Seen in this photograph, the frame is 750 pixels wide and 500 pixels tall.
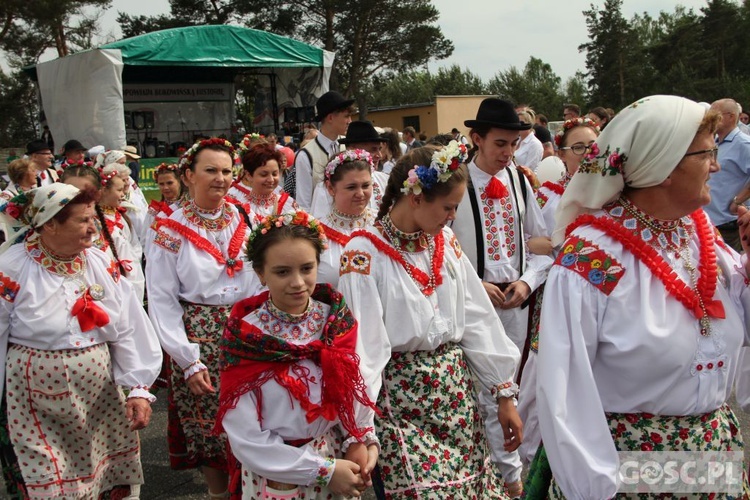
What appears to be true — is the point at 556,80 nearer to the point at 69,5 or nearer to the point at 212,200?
the point at 69,5

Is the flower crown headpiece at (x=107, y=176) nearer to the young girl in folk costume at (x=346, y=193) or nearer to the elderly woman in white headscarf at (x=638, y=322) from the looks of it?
the young girl in folk costume at (x=346, y=193)

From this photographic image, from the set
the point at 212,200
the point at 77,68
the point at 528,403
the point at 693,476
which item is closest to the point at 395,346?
the point at 528,403

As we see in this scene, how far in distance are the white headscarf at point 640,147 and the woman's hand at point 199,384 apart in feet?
8.29

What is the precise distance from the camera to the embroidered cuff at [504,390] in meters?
3.05

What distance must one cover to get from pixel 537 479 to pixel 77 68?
16.3 metres

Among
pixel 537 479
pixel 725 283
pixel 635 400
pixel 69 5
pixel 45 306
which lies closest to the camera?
pixel 635 400

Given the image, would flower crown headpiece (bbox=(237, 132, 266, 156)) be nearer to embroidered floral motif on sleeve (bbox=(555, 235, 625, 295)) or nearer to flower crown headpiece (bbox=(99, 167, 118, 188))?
flower crown headpiece (bbox=(99, 167, 118, 188))

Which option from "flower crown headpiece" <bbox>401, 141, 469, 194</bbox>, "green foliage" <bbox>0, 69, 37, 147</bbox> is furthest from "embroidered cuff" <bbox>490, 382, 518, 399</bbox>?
"green foliage" <bbox>0, 69, 37, 147</bbox>

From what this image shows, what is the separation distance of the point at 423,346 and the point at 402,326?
0.14 metres

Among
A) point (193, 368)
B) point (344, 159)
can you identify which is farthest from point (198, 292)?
point (344, 159)

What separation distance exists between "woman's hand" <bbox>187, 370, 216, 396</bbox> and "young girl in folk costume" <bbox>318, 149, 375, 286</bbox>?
108cm

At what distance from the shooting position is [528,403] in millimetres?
3418

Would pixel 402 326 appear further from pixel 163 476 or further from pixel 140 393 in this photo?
pixel 163 476

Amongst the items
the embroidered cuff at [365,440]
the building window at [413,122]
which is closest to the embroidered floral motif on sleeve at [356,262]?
the embroidered cuff at [365,440]
